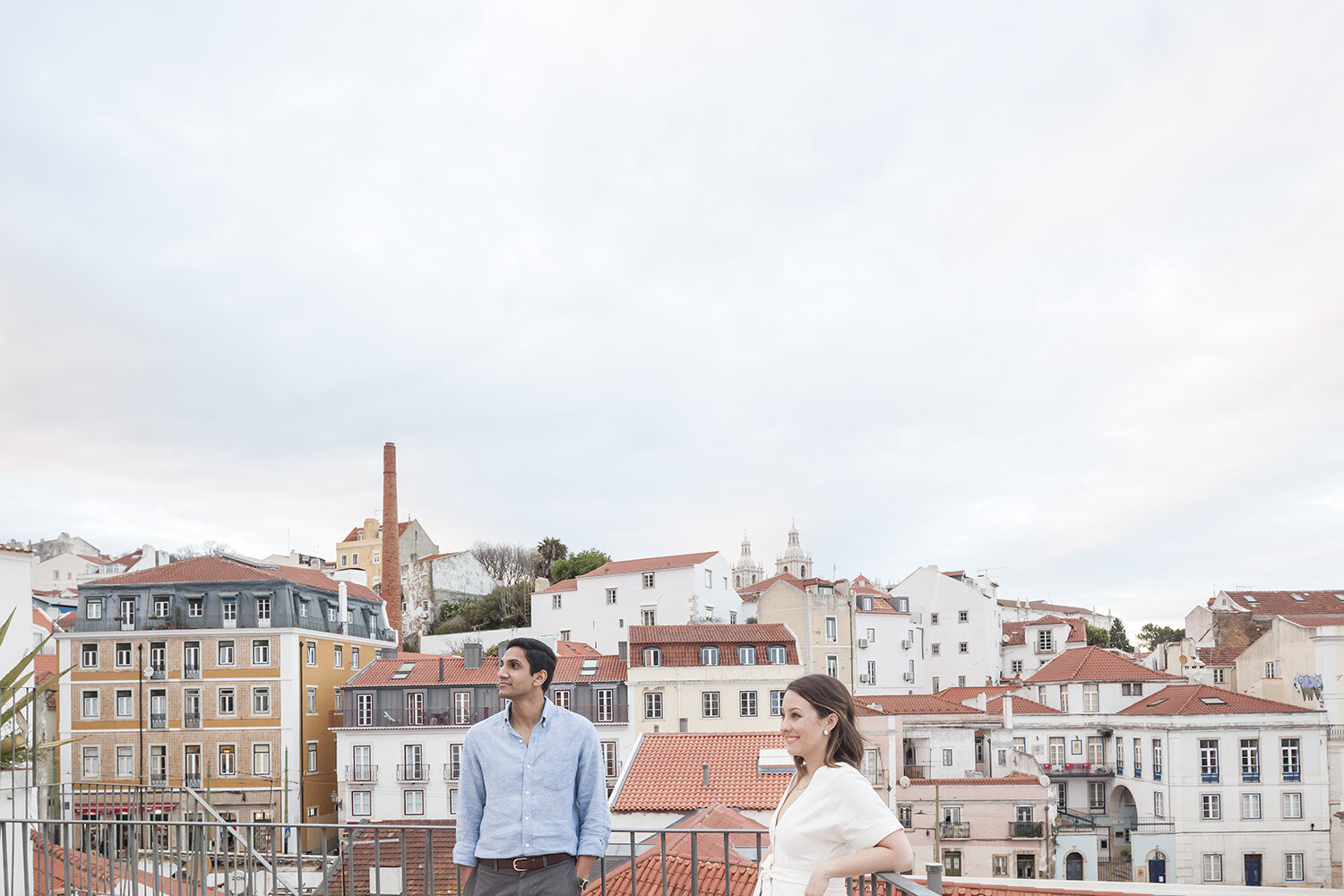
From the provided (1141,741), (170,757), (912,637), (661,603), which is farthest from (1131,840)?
(170,757)

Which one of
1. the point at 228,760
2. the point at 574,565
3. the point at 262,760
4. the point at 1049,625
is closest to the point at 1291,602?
the point at 1049,625

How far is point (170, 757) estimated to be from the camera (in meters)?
36.0

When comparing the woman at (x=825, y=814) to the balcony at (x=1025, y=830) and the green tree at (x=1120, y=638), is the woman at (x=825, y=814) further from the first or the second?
the green tree at (x=1120, y=638)

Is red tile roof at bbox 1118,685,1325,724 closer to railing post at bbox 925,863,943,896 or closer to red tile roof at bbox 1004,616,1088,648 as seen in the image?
red tile roof at bbox 1004,616,1088,648

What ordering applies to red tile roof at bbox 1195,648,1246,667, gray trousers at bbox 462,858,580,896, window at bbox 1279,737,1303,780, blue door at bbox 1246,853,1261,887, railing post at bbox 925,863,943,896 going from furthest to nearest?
red tile roof at bbox 1195,648,1246,667, window at bbox 1279,737,1303,780, blue door at bbox 1246,853,1261,887, gray trousers at bbox 462,858,580,896, railing post at bbox 925,863,943,896

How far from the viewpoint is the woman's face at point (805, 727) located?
3.23 metres

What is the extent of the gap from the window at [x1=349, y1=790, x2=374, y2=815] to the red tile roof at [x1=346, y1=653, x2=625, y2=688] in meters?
3.77

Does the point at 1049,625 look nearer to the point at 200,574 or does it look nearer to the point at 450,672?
the point at 450,672

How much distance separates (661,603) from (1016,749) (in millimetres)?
20685

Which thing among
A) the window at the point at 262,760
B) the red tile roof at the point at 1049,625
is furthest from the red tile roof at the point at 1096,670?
the window at the point at 262,760

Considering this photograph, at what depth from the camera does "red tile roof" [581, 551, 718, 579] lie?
181 feet

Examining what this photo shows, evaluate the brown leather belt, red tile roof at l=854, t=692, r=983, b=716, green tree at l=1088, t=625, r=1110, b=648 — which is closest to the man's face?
the brown leather belt

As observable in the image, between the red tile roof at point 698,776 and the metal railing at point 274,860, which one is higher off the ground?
the metal railing at point 274,860

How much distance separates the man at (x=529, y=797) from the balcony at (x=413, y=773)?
1314 inches
